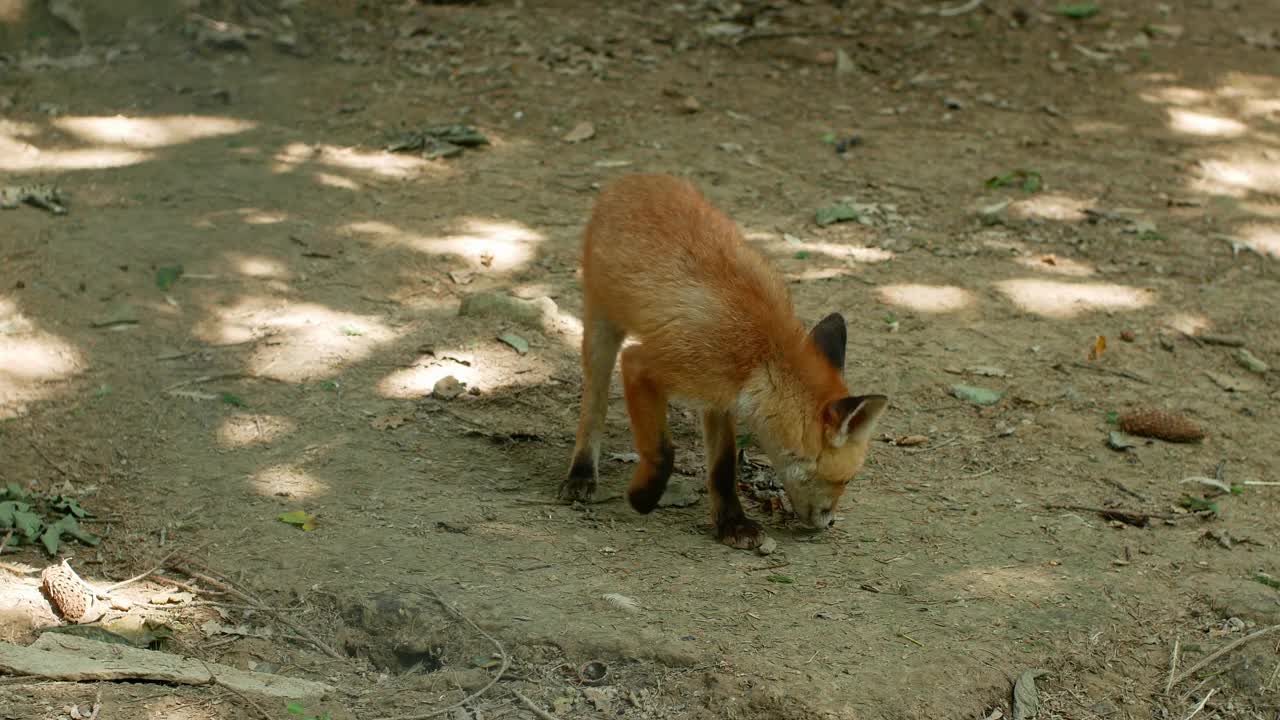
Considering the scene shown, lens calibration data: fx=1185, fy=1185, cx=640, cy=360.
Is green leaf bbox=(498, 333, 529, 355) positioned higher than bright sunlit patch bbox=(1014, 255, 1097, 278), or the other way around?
bright sunlit patch bbox=(1014, 255, 1097, 278)

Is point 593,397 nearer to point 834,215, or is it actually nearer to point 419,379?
point 419,379

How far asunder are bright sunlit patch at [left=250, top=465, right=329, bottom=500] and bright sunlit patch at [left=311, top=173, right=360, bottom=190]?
3.83 m

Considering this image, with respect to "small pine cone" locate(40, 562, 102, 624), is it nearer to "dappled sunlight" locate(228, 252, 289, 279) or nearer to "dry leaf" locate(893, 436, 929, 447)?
"dappled sunlight" locate(228, 252, 289, 279)

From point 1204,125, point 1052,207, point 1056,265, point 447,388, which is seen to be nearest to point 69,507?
point 447,388

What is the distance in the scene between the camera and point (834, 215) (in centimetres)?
891

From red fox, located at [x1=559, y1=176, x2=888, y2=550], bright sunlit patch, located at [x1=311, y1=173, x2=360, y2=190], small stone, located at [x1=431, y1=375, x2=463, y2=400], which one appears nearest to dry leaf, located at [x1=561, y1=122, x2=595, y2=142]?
bright sunlit patch, located at [x1=311, y1=173, x2=360, y2=190]

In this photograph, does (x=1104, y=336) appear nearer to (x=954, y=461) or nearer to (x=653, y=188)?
(x=954, y=461)

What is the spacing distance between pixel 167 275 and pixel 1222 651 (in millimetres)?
6100

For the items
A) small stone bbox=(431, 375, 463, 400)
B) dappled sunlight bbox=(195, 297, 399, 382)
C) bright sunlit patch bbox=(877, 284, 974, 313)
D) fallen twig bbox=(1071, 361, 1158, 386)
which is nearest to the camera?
small stone bbox=(431, 375, 463, 400)

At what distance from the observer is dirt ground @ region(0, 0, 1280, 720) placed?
4.68m

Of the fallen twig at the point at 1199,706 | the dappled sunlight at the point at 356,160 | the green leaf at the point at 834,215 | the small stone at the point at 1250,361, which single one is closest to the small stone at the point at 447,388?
the dappled sunlight at the point at 356,160

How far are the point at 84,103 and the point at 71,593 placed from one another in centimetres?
687

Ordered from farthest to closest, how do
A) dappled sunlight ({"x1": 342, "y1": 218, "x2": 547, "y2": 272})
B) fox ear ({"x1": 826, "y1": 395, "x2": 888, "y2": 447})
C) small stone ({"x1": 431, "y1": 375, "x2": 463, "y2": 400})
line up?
dappled sunlight ({"x1": 342, "y1": 218, "x2": 547, "y2": 272}), small stone ({"x1": 431, "y1": 375, "x2": 463, "y2": 400}), fox ear ({"x1": 826, "y1": 395, "x2": 888, "y2": 447})

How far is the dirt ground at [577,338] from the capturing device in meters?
4.68
